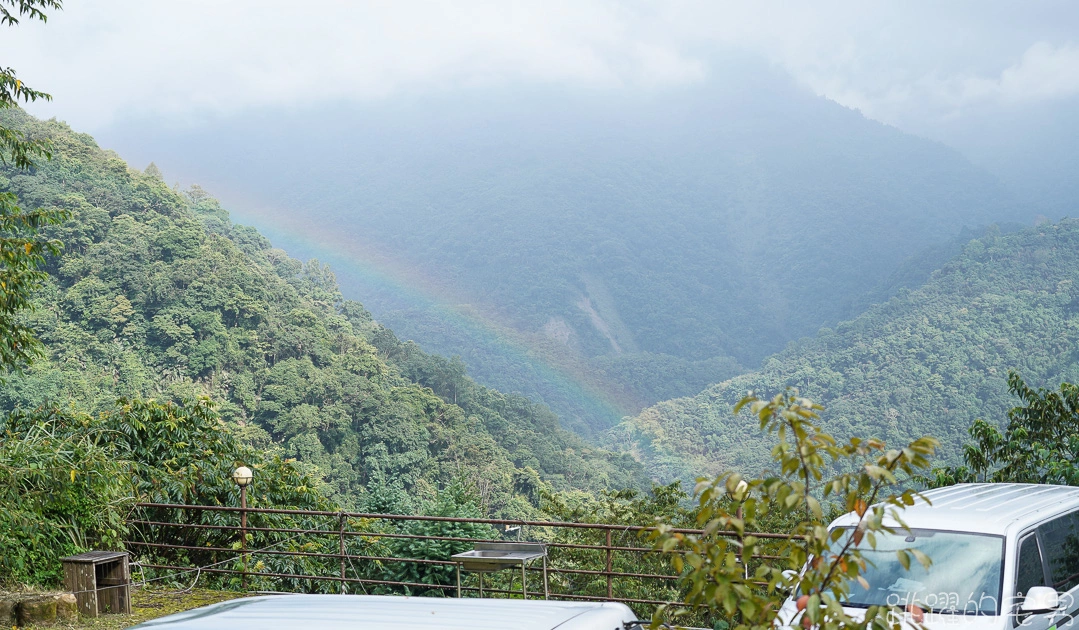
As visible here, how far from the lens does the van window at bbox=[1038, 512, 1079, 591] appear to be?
447 centimetres

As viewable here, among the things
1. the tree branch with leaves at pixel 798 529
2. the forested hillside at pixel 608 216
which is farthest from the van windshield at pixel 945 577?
the forested hillside at pixel 608 216

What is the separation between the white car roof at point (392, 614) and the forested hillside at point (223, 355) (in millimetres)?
29582

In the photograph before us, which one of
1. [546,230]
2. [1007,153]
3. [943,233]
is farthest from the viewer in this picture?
[1007,153]

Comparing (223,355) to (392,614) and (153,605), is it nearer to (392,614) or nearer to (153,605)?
(153,605)

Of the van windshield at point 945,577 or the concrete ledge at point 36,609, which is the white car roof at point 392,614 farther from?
the concrete ledge at point 36,609

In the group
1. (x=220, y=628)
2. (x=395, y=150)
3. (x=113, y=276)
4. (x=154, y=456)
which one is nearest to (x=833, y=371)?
(x=113, y=276)

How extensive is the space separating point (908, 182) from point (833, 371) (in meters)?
66.1

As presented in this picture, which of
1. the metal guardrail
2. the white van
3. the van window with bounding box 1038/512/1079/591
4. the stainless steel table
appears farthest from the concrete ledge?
the van window with bounding box 1038/512/1079/591

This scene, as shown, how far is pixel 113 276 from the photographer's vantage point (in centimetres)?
3681

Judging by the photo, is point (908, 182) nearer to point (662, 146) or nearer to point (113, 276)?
point (662, 146)

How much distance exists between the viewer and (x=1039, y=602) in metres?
4.05

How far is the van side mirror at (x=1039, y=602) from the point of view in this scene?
4.02 metres

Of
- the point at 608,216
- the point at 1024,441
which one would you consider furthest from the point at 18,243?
the point at 608,216

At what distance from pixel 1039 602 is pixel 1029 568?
11.9 inches
